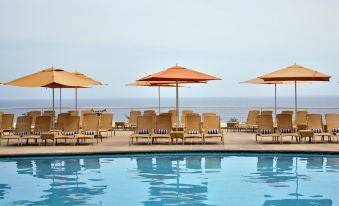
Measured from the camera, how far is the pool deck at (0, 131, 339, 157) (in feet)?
40.0

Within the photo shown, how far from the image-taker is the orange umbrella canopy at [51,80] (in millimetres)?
13873

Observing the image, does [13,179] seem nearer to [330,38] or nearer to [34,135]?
[34,135]

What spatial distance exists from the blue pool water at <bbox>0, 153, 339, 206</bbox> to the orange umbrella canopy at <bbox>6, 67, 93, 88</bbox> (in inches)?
101

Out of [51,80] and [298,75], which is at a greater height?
[298,75]

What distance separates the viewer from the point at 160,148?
41.9 ft

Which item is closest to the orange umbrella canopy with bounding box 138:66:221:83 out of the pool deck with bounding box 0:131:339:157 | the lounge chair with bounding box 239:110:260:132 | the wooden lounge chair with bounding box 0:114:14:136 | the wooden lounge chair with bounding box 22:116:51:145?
the pool deck with bounding box 0:131:339:157

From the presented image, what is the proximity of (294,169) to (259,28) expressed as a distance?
3761cm

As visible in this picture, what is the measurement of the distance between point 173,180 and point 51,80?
546cm

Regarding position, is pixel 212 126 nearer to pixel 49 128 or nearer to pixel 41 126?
pixel 49 128

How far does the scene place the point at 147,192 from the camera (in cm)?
874

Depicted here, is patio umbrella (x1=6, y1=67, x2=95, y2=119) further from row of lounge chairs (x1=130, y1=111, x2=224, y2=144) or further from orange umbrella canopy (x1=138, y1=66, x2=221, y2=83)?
row of lounge chairs (x1=130, y1=111, x2=224, y2=144)

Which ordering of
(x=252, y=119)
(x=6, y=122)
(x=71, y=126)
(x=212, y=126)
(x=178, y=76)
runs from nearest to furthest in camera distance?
(x=71, y=126) < (x=212, y=126) < (x=178, y=76) < (x=6, y=122) < (x=252, y=119)

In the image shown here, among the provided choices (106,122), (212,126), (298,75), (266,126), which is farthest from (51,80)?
(298,75)

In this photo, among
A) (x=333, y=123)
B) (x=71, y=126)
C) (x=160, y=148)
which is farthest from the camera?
(x=333, y=123)
